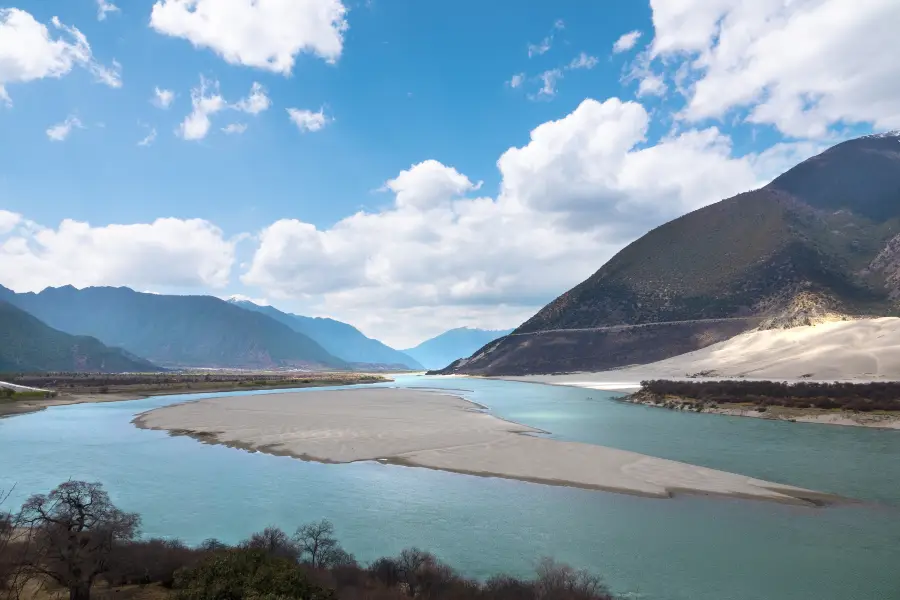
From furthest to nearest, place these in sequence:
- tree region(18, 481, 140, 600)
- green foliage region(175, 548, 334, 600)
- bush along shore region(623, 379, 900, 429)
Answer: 1. bush along shore region(623, 379, 900, 429)
2. tree region(18, 481, 140, 600)
3. green foliage region(175, 548, 334, 600)

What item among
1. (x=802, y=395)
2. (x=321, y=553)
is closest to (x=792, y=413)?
(x=802, y=395)

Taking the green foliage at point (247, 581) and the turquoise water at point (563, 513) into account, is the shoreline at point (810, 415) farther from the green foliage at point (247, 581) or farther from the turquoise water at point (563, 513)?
the green foliage at point (247, 581)

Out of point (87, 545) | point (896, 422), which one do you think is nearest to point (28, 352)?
point (87, 545)

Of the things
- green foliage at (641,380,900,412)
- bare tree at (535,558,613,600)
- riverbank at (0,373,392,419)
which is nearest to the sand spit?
green foliage at (641,380,900,412)

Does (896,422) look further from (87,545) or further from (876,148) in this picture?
(876,148)

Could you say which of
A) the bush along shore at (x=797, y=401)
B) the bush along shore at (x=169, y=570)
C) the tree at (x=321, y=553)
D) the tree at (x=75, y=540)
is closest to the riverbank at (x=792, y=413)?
the bush along shore at (x=797, y=401)

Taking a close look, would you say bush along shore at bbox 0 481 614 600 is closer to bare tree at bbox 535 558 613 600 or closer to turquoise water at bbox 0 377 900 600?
bare tree at bbox 535 558 613 600
